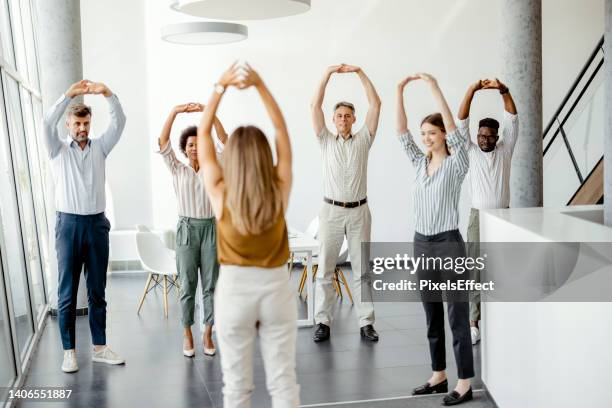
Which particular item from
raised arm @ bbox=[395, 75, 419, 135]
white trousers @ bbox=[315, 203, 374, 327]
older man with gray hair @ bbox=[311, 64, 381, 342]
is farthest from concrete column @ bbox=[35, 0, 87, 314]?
raised arm @ bbox=[395, 75, 419, 135]

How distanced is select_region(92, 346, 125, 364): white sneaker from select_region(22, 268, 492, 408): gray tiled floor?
0.07 metres

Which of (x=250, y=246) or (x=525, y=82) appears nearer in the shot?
(x=250, y=246)

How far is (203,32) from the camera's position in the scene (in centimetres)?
716

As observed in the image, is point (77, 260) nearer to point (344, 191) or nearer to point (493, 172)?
point (344, 191)

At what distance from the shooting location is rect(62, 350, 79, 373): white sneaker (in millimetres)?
5551

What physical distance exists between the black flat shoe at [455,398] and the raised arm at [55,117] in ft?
10.4

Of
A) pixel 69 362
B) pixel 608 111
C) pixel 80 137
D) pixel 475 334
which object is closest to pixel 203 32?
pixel 80 137

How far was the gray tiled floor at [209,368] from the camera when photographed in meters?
5.00

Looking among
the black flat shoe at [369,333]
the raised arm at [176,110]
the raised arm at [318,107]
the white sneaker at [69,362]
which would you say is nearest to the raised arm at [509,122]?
the raised arm at [318,107]

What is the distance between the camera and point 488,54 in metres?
10.6

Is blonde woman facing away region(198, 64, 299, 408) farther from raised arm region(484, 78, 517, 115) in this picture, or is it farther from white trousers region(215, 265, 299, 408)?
raised arm region(484, 78, 517, 115)

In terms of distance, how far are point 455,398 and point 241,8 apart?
275 cm

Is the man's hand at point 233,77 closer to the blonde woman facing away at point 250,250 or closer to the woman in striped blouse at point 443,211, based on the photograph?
the blonde woman facing away at point 250,250

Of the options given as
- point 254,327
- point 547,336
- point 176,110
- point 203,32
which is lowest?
point 547,336
